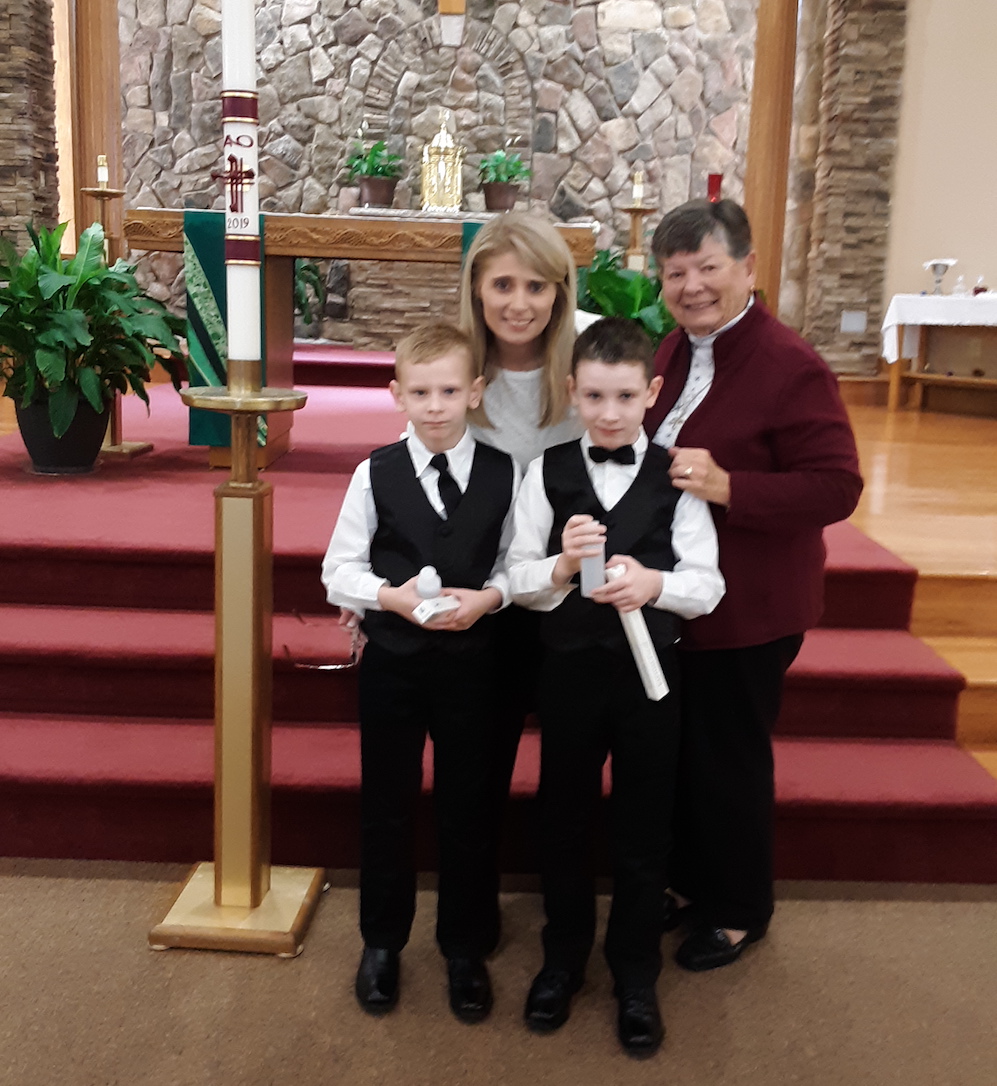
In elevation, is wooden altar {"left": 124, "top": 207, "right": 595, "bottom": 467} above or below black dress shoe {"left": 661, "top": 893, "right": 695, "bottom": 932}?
above

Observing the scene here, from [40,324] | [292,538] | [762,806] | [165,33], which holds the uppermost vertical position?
[165,33]

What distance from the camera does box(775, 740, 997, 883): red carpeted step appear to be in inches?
90.4

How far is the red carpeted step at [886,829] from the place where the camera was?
7.53 feet

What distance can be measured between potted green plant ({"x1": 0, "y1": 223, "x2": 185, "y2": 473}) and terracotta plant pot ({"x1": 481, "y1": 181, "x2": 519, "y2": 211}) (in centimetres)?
427

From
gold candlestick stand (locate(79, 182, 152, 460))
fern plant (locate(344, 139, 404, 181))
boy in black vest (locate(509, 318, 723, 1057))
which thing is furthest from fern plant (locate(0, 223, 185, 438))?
fern plant (locate(344, 139, 404, 181))

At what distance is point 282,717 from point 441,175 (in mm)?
5785

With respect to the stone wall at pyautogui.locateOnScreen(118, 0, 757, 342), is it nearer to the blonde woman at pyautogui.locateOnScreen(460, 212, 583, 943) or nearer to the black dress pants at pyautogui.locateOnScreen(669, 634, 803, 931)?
the blonde woman at pyautogui.locateOnScreen(460, 212, 583, 943)

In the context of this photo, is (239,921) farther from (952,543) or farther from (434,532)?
(952,543)

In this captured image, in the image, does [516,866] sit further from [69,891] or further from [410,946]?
[69,891]

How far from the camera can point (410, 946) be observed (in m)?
2.03

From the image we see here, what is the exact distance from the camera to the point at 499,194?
7727mm

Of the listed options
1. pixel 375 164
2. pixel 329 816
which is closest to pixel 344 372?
pixel 375 164

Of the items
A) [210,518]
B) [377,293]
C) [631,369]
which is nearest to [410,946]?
[631,369]

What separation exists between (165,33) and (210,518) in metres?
7.06
